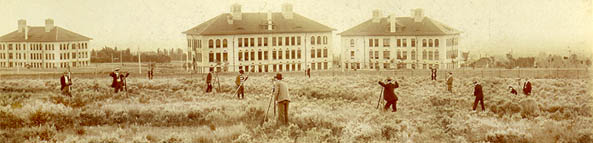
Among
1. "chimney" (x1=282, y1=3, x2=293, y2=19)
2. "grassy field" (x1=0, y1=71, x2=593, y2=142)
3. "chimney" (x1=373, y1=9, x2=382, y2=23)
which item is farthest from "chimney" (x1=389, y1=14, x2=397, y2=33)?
"grassy field" (x1=0, y1=71, x2=593, y2=142)

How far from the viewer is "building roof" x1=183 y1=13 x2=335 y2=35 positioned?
1722 inches

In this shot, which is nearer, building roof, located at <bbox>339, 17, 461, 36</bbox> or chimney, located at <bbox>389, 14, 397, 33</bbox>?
building roof, located at <bbox>339, 17, 461, 36</bbox>

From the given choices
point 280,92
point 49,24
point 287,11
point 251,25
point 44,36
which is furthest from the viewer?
point 251,25

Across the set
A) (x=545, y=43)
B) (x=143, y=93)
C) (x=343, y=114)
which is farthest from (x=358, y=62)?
(x=343, y=114)

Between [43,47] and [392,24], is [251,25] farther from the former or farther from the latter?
[43,47]

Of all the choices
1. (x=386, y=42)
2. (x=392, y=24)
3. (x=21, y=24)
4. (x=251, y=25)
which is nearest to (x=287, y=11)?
(x=251, y=25)

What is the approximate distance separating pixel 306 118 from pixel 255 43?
32072mm

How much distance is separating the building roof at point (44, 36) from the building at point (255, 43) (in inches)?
646

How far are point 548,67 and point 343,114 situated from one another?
1855cm

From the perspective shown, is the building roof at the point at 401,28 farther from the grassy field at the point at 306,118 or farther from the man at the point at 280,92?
the man at the point at 280,92

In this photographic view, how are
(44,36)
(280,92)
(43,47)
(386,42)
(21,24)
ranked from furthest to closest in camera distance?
(386,42)
(43,47)
(44,36)
(21,24)
(280,92)

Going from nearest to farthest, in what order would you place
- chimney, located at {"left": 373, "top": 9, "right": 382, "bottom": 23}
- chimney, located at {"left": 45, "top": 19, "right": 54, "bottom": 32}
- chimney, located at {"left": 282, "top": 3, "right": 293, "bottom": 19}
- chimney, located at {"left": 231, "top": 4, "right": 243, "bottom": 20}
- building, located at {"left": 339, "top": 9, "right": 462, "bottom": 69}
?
chimney, located at {"left": 45, "top": 19, "right": 54, "bottom": 32} → chimney, located at {"left": 282, "top": 3, "right": 293, "bottom": 19} → building, located at {"left": 339, "top": 9, "right": 462, "bottom": 69} → chimney, located at {"left": 231, "top": 4, "right": 243, "bottom": 20} → chimney, located at {"left": 373, "top": 9, "right": 382, "bottom": 23}

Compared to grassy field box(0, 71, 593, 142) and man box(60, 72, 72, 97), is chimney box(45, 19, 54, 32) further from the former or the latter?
man box(60, 72, 72, 97)

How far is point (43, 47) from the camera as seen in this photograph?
27.1m
